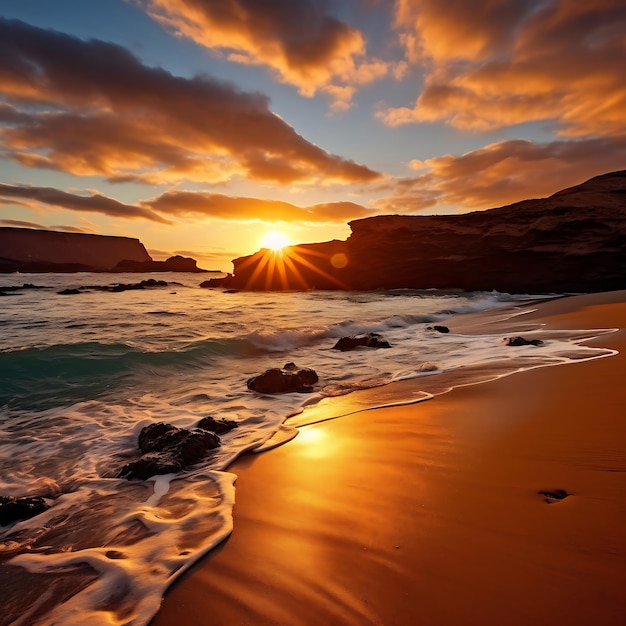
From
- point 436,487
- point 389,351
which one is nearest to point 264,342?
point 389,351

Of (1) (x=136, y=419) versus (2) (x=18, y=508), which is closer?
(2) (x=18, y=508)

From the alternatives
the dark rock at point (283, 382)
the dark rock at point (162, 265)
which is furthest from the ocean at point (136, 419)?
the dark rock at point (162, 265)

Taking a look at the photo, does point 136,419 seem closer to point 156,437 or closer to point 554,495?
point 156,437

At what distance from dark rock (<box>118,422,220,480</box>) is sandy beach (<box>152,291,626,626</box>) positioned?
A: 563mm

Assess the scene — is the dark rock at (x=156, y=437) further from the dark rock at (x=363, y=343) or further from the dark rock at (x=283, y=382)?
the dark rock at (x=363, y=343)

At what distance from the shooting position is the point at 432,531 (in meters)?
1.93

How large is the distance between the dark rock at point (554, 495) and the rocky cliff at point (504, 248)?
99.3 ft

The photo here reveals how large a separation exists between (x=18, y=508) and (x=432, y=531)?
3031mm

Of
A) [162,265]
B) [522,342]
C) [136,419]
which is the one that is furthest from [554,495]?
[162,265]

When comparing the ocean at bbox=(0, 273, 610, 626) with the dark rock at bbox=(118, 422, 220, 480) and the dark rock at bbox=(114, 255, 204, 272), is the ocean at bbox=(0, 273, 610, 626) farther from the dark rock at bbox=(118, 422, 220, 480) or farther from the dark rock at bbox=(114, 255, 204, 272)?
the dark rock at bbox=(114, 255, 204, 272)

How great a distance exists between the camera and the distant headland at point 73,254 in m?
102

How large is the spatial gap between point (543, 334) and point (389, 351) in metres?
3.53

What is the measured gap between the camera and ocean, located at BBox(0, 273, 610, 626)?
2.02 metres

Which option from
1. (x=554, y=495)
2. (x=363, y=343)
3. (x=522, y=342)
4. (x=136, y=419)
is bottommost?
(x=136, y=419)
